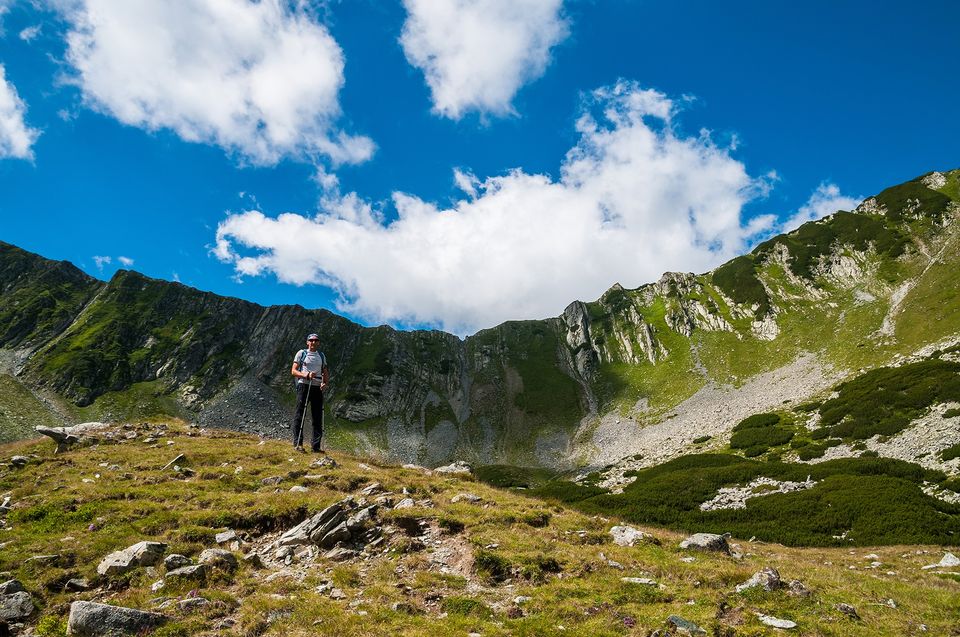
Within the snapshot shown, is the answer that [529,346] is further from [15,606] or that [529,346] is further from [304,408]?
[15,606]

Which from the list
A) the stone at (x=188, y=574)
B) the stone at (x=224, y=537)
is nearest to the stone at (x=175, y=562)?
the stone at (x=188, y=574)

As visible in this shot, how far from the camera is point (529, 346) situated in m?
173

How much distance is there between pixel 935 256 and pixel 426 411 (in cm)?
13434

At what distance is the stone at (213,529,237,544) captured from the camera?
1201 centimetres

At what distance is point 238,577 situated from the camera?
10.2 m

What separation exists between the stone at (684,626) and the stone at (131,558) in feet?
36.3

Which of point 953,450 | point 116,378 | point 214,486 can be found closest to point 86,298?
point 116,378

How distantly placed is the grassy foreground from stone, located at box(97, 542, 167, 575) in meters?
0.24

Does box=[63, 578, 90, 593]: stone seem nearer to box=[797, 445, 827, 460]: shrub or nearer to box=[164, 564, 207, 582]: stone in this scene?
box=[164, 564, 207, 582]: stone

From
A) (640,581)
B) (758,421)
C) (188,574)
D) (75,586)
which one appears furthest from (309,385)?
(758,421)

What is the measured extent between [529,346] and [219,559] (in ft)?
538

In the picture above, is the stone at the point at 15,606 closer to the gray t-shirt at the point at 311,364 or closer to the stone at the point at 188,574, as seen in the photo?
the stone at the point at 188,574

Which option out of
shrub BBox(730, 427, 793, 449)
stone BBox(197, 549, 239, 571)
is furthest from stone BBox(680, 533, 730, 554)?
shrub BBox(730, 427, 793, 449)

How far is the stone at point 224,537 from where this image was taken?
12008 millimetres
